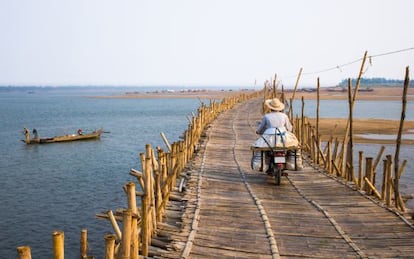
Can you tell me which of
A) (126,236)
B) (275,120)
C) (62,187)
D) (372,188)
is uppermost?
(275,120)

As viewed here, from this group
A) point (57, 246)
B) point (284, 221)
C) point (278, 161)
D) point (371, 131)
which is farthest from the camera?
point (371, 131)

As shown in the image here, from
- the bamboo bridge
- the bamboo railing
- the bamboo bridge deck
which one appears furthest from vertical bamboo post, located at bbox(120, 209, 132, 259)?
the bamboo railing

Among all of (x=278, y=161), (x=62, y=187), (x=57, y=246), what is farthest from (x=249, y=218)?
(x=62, y=187)

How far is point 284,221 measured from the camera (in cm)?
609

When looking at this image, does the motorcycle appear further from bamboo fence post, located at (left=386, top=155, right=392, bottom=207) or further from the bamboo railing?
bamboo fence post, located at (left=386, top=155, right=392, bottom=207)

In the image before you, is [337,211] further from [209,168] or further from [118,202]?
[118,202]

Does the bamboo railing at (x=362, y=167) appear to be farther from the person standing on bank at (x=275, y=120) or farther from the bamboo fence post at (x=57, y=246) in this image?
the bamboo fence post at (x=57, y=246)

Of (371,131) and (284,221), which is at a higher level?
(284,221)

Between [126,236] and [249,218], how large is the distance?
232 cm

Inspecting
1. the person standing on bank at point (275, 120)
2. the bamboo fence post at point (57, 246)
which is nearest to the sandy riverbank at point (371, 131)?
the person standing on bank at point (275, 120)

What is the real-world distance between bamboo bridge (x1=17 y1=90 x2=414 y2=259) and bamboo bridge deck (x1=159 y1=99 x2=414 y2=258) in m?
0.01

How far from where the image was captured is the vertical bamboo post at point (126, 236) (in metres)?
4.29

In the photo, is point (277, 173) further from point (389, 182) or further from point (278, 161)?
point (389, 182)

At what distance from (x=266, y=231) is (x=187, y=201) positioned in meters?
1.61
